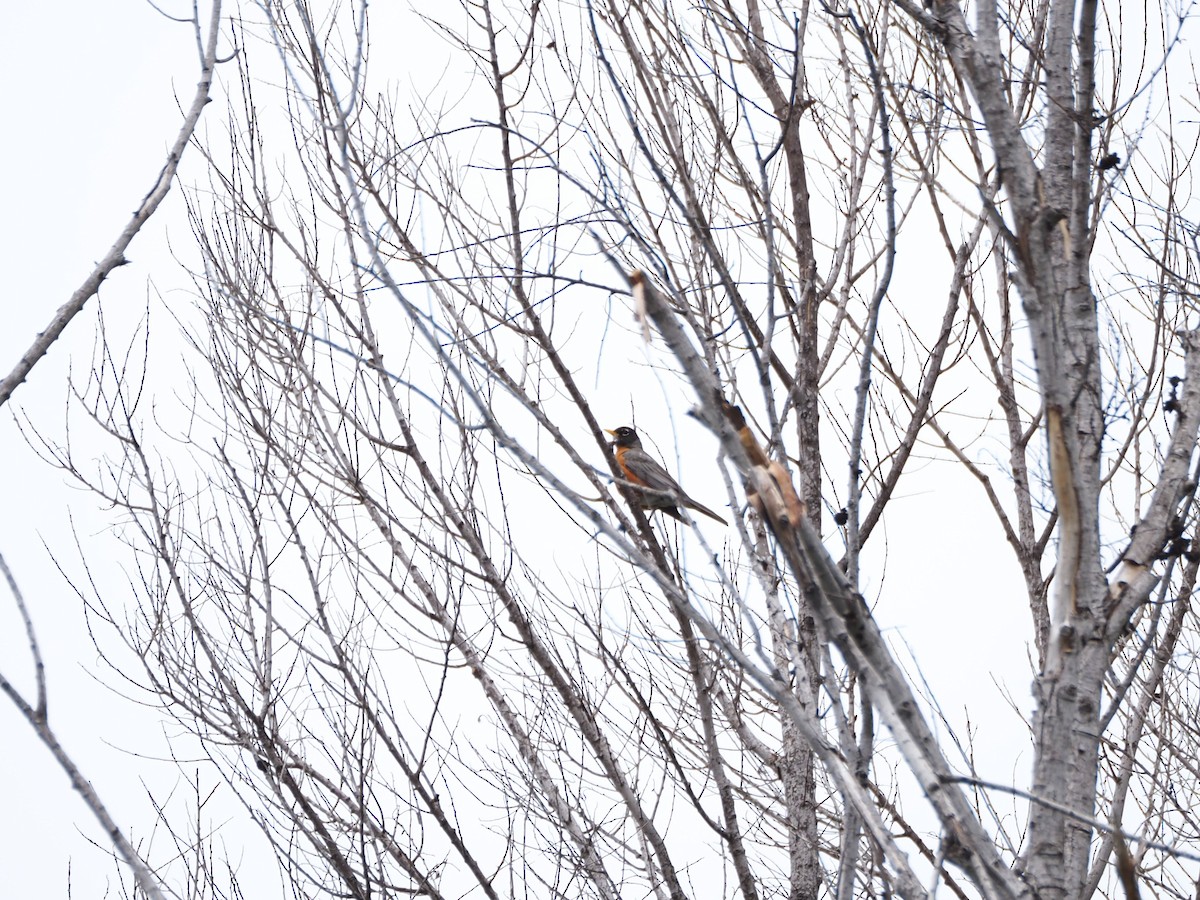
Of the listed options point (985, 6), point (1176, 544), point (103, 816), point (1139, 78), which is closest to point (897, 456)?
point (1139, 78)

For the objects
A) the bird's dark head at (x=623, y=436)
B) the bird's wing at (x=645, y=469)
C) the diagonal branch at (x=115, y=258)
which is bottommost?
the diagonal branch at (x=115, y=258)

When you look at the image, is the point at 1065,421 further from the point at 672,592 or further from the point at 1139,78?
the point at 1139,78

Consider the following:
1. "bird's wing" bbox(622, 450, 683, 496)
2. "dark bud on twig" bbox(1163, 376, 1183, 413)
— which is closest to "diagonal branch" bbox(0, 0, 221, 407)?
"dark bud on twig" bbox(1163, 376, 1183, 413)

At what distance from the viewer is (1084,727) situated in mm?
2076

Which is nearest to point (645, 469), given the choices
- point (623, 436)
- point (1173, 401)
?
point (623, 436)

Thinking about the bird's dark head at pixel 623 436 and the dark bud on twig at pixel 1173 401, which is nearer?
the dark bud on twig at pixel 1173 401

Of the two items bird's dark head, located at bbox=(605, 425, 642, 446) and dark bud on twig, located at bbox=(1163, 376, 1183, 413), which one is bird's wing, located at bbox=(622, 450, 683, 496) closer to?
bird's dark head, located at bbox=(605, 425, 642, 446)

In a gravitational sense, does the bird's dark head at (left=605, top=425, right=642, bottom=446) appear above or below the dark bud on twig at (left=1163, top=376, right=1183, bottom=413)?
above

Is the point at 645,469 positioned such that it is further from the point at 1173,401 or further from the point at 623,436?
the point at 1173,401

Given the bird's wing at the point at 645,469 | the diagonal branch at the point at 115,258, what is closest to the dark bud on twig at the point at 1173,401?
the diagonal branch at the point at 115,258

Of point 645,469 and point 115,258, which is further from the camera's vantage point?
point 645,469

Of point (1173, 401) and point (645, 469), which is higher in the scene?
point (645, 469)

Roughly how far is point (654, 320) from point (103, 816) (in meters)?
1.06

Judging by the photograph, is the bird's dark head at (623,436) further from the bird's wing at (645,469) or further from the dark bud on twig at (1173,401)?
the dark bud on twig at (1173,401)
